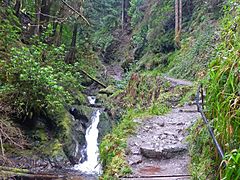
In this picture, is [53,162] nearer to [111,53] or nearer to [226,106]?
[226,106]

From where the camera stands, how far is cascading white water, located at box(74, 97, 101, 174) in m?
11.2

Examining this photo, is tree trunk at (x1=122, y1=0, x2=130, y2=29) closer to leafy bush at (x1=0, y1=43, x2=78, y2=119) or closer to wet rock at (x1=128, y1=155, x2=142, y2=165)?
leafy bush at (x1=0, y1=43, x2=78, y2=119)

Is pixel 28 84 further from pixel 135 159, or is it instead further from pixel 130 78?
pixel 130 78

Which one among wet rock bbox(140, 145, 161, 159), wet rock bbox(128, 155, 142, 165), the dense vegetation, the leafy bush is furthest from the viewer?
the leafy bush

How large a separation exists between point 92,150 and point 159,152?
26.5 feet

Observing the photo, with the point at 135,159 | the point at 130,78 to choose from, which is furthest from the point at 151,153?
the point at 130,78

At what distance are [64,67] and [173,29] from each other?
11.4 m

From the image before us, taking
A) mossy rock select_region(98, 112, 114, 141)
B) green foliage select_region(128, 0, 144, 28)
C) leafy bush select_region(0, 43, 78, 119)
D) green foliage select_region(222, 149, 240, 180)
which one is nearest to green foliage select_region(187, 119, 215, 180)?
green foliage select_region(222, 149, 240, 180)

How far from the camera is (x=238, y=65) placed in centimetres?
329

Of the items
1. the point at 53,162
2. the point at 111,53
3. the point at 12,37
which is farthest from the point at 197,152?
the point at 111,53

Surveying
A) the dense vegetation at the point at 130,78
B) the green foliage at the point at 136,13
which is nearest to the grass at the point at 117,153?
the dense vegetation at the point at 130,78

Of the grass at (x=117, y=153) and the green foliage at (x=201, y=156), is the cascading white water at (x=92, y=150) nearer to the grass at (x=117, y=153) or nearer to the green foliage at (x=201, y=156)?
the grass at (x=117, y=153)

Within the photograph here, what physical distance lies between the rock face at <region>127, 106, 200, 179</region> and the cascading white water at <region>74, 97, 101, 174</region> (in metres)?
4.46

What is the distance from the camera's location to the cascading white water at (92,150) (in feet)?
36.7
